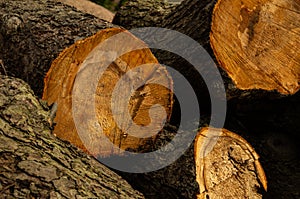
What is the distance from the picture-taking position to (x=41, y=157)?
196cm


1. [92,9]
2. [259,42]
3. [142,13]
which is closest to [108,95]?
[259,42]

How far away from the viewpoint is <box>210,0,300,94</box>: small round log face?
95.7 inches

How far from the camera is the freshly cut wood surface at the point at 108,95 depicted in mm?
2270

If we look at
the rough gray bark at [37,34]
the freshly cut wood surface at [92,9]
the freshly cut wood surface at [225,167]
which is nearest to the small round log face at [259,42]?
the freshly cut wood surface at [225,167]

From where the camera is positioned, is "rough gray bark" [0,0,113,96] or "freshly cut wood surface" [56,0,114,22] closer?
"rough gray bark" [0,0,113,96]

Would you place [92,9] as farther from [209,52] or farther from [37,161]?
[37,161]

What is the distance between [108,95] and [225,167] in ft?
2.39

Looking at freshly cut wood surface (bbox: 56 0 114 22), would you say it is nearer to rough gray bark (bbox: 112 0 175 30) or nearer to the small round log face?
rough gray bark (bbox: 112 0 175 30)

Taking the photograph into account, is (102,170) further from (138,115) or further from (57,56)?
(57,56)

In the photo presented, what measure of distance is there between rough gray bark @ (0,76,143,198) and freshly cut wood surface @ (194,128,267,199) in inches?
14.1

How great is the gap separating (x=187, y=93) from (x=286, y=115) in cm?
98

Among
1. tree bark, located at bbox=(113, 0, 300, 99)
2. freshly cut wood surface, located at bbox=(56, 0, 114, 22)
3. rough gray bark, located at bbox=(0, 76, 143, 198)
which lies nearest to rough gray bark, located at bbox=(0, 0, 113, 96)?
rough gray bark, located at bbox=(0, 76, 143, 198)

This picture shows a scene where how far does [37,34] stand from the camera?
96.4 inches

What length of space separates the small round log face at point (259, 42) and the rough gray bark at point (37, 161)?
0.90 m
